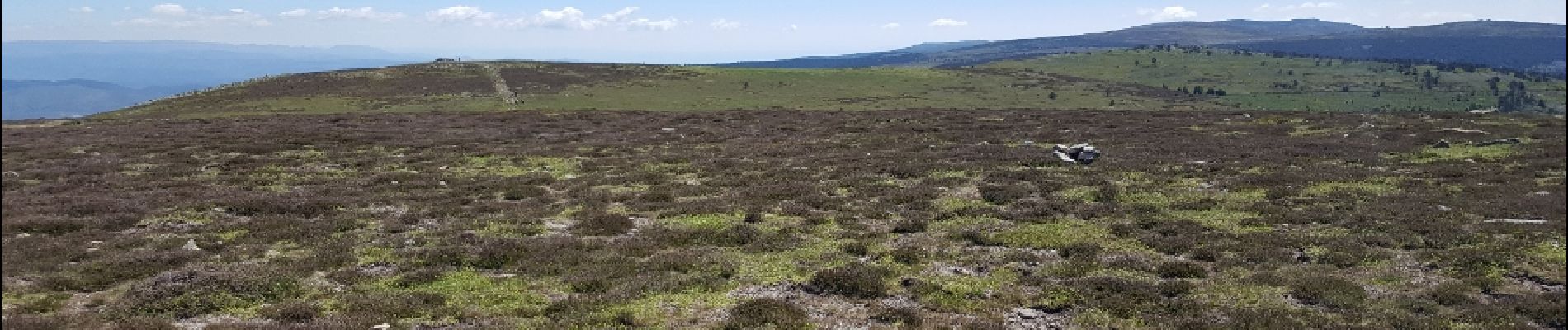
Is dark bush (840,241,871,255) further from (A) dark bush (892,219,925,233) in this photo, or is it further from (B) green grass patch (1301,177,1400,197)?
(B) green grass patch (1301,177,1400,197)

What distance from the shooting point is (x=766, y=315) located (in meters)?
14.1

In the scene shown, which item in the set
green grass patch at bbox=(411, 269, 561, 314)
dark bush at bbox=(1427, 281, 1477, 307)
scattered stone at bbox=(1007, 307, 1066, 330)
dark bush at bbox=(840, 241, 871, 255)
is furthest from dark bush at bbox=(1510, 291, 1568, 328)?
green grass patch at bbox=(411, 269, 561, 314)

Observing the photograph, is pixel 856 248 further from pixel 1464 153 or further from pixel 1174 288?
pixel 1464 153

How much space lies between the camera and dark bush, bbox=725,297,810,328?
13.8 meters

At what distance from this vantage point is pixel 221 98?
106 metres

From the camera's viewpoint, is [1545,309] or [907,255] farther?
[907,255]

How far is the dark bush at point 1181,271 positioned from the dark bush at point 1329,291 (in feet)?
5.53

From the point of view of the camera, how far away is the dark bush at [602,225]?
21797 mm

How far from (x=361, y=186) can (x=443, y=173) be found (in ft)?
14.4

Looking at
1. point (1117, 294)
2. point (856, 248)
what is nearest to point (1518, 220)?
point (1117, 294)

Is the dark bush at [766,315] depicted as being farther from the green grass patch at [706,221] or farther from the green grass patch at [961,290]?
the green grass patch at [706,221]

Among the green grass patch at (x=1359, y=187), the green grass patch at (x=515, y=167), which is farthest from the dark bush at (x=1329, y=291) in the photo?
the green grass patch at (x=515, y=167)

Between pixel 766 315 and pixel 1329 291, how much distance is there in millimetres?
10515

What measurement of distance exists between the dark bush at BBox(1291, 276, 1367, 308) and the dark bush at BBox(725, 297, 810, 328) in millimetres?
9401
